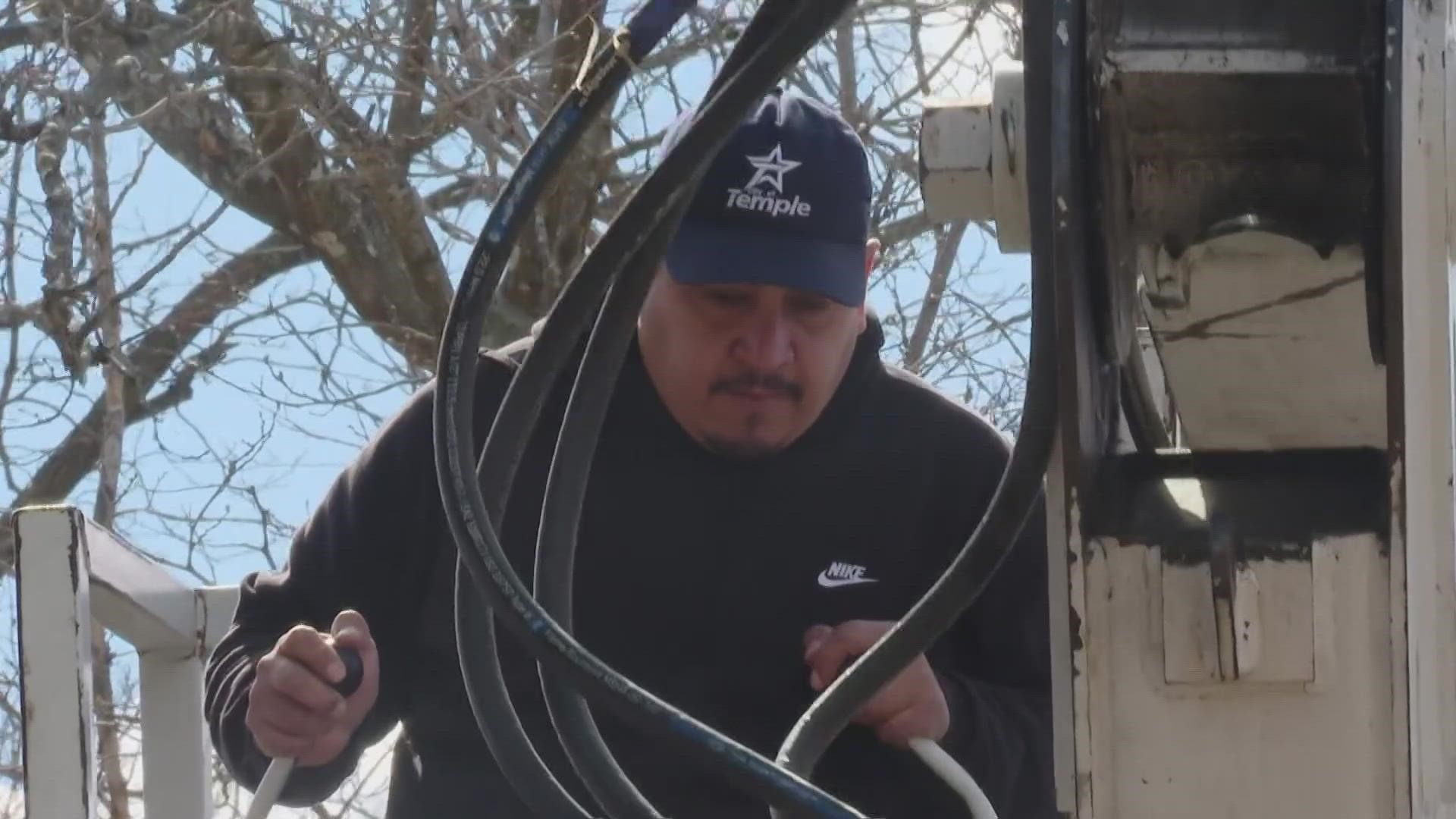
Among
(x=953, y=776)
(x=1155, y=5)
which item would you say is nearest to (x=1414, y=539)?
(x=1155, y=5)

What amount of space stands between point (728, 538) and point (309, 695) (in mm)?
531

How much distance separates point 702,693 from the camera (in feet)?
8.07

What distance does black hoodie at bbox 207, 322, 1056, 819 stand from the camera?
2418 millimetres

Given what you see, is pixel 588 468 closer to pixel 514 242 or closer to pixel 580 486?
pixel 580 486

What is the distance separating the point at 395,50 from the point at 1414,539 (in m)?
6.17

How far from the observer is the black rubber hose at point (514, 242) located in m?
1.72

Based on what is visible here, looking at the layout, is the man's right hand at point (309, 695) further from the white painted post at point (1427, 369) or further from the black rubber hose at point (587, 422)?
the white painted post at point (1427, 369)

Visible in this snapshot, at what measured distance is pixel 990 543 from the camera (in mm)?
1578

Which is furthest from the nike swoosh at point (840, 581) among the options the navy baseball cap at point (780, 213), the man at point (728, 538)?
the navy baseball cap at point (780, 213)

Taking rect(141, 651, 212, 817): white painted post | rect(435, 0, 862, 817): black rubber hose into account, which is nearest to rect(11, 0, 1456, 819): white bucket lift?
rect(435, 0, 862, 817): black rubber hose

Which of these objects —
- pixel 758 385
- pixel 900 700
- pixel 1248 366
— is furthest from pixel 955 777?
pixel 758 385

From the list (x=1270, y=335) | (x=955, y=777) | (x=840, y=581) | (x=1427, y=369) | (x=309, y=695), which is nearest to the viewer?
(x=1427, y=369)

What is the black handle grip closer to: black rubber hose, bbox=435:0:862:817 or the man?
the man

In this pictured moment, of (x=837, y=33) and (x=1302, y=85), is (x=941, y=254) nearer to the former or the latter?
(x=837, y=33)
